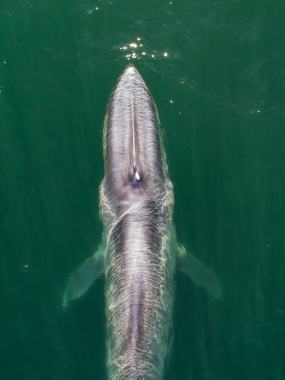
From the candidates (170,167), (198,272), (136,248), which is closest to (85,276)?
(136,248)

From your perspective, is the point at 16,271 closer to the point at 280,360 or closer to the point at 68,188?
the point at 68,188

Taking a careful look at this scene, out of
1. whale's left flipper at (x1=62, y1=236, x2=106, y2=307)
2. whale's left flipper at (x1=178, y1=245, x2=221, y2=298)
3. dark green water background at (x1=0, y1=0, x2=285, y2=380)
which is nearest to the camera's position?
dark green water background at (x1=0, y1=0, x2=285, y2=380)

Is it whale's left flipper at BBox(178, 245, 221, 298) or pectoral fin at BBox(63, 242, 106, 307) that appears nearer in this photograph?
pectoral fin at BBox(63, 242, 106, 307)

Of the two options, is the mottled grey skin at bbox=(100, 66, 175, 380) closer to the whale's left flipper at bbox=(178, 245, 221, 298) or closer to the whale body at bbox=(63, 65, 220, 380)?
the whale body at bbox=(63, 65, 220, 380)

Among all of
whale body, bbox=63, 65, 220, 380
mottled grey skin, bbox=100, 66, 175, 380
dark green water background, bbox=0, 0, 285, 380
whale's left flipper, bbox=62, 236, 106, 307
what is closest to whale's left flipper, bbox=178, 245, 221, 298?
whale body, bbox=63, 65, 220, 380

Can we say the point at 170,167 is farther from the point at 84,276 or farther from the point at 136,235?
the point at 84,276

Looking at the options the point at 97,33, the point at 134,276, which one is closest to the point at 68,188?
the point at 134,276

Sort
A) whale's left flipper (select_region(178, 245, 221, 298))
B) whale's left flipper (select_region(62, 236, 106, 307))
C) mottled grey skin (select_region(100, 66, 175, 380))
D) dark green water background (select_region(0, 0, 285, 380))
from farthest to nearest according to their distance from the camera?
whale's left flipper (select_region(178, 245, 221, 298)) → whale's left flipper (select_region(62, 236, 106, 307)) → dark green water background (select_region(0, 0, 285, 380)) → mottled grey skin (select_region(100, 66, 175, 380))
